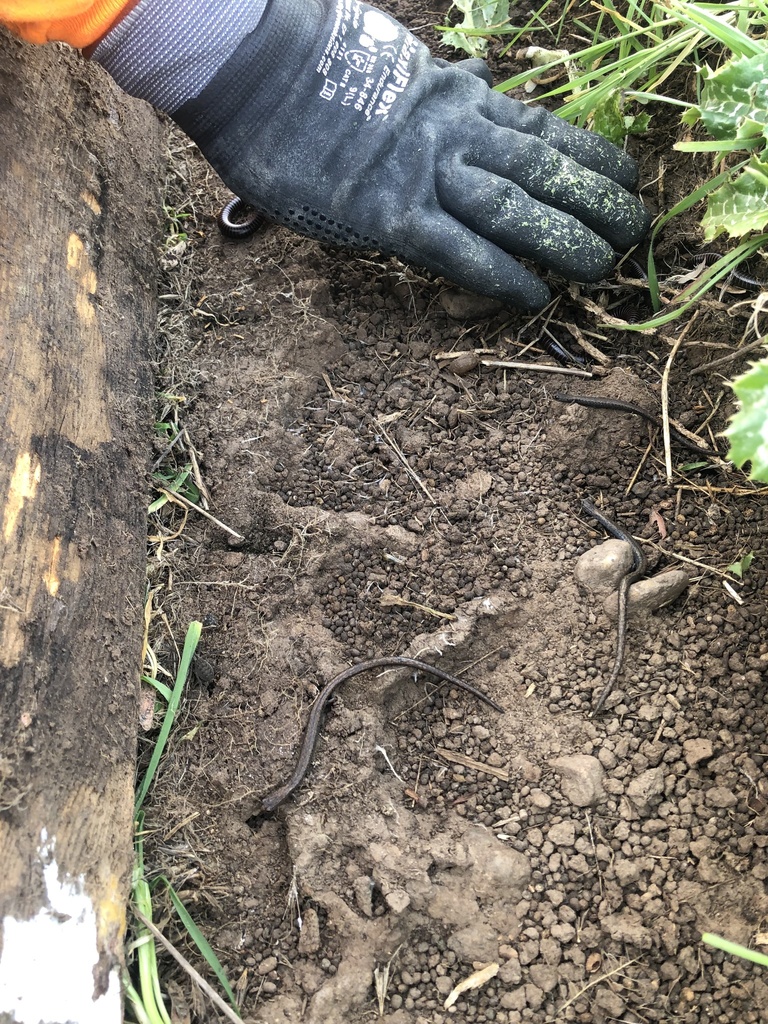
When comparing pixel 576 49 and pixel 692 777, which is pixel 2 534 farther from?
pixel 576 49

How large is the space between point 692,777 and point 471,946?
546 millimetres

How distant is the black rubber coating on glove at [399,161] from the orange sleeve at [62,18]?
256 mm

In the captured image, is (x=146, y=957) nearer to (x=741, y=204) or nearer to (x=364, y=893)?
(x=364, y=893)

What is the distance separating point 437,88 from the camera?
1914mm

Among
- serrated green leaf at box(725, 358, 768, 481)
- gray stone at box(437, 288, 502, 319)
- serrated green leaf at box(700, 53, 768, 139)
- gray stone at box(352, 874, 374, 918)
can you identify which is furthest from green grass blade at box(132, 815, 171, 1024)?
serrated green leaf at box(700, 53, 768, 139)

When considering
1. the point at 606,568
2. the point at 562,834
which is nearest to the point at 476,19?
the point at 606,568

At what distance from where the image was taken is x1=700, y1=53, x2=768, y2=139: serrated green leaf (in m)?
1.46

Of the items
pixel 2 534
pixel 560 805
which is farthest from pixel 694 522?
pixel 2 534

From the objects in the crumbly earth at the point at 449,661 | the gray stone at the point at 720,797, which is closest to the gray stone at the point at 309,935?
the crumbly earth at the point at 449,661

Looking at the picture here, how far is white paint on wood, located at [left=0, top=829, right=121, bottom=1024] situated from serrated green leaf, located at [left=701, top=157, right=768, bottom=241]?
66.9 inches

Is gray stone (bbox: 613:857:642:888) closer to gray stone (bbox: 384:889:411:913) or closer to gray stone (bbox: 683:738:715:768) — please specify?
gray stone (bbox: 683:738:715:768)

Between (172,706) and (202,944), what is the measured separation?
1.49 feet

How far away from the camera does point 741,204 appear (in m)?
1.52

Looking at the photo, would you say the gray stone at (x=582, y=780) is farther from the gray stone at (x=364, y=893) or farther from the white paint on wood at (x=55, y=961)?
the white paint on wood at (x=55, y=961)
